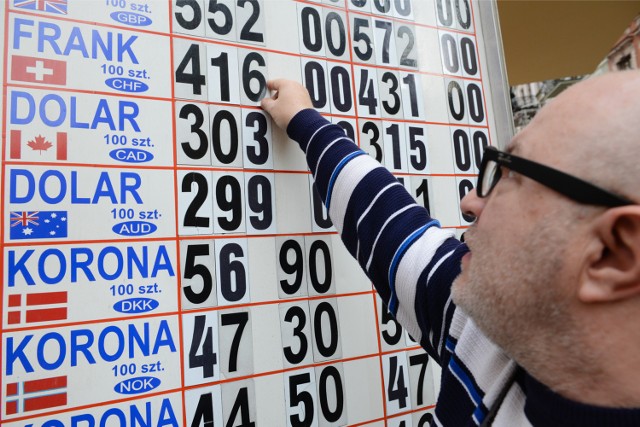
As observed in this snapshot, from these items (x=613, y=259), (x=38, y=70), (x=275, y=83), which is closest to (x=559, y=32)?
(x=275, y=83)

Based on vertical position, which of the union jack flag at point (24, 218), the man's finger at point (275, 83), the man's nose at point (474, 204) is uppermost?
the man's finger at point (275, 83)

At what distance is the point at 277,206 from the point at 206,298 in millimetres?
201

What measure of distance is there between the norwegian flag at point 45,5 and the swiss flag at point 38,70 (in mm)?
76

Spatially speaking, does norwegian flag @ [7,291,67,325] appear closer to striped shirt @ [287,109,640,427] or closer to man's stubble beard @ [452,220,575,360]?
striped shirt @ [287,109,640,427]

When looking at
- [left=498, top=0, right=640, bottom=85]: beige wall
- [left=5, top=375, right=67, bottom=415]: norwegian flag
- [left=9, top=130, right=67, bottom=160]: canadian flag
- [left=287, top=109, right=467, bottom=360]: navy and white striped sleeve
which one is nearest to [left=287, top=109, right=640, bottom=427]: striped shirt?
[left=287, top=109, right=467, bottom=360]: navy and white striped sleeve

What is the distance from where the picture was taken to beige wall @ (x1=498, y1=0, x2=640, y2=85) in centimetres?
179

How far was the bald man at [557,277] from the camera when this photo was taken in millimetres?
448

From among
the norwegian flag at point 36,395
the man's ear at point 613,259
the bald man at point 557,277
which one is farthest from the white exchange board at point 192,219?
the man's ear at point 613,259

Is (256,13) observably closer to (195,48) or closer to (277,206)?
(195,48)

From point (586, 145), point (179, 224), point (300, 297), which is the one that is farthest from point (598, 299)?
point (179, 224)

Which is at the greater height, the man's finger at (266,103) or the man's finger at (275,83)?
the man's finger at (275,83)

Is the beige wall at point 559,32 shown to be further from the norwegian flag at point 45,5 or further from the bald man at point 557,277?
the norwegian flag at point 45,5

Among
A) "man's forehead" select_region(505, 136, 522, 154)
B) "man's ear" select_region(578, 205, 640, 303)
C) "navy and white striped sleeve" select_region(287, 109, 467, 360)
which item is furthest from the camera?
"navy and white striped sleeve" select_region(287, 109, 467, 360)

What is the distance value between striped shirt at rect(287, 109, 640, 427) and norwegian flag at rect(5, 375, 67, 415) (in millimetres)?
479
